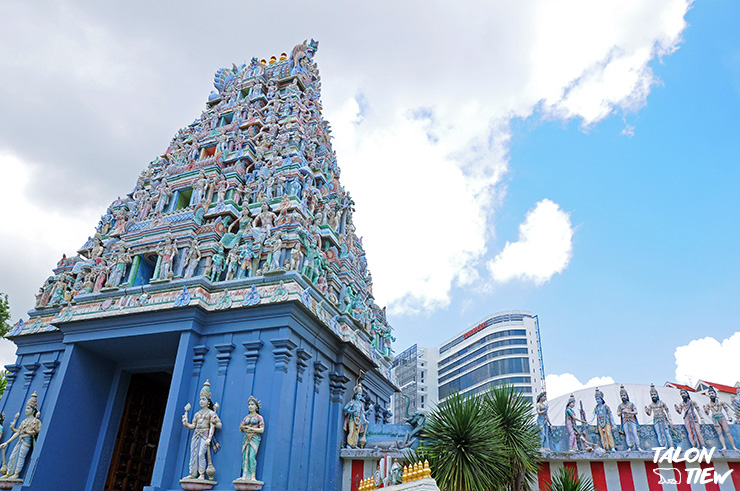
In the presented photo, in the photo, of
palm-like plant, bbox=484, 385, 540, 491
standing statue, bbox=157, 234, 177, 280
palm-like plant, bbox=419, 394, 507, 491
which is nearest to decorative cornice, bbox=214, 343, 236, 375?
standing statue, bbox=157, 234, 177, 280

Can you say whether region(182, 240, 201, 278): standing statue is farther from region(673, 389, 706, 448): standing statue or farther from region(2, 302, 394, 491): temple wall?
region(673, 389, 706, 448): standing statue

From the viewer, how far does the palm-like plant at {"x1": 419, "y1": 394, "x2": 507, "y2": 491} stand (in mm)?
9781

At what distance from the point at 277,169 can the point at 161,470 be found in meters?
9.37

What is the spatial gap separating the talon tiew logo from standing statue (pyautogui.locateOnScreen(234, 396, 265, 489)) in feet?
29.8

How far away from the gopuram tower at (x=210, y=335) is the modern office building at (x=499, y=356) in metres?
55.2

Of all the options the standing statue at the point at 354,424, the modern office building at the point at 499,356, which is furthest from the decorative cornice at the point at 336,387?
the modern office building at the point at 499,356

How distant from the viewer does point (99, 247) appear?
55.4ft

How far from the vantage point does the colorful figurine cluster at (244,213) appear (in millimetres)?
14008

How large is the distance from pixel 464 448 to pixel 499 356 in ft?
213

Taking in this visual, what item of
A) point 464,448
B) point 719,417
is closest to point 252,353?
point 464,448

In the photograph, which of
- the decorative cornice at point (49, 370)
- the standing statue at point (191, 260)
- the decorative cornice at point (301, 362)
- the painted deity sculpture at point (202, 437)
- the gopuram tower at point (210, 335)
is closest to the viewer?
the painted deity sculpture at point (202, 437)

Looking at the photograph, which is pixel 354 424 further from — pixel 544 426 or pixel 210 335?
pixel 544 426

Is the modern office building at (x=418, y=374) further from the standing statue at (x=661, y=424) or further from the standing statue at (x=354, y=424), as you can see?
the standing statue at (x=661, y=424)

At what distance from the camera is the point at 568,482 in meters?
10.8
